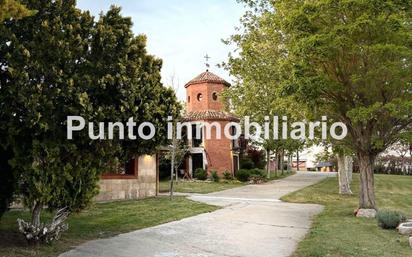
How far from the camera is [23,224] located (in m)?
7.82

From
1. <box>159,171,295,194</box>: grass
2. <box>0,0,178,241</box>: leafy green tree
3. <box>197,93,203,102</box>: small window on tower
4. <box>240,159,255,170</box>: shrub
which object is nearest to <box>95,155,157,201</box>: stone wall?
<box>159,171,295,194</box>: grass

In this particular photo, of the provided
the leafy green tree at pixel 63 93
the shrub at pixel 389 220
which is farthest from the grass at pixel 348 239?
the leafy green tree at pixel 63 93

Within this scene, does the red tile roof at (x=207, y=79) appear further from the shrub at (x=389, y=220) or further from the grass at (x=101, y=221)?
the shrub at (x=389, y=220)

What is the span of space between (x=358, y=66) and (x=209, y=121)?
76.8 ft

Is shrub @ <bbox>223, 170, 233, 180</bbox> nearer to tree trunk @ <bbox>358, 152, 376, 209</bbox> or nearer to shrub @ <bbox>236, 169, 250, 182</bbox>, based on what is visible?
shrub @ <bbox>236, 169, 250, 182</bbox>

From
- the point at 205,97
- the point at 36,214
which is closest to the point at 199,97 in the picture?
the point at 205,97

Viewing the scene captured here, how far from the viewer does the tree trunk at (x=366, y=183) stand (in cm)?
1366

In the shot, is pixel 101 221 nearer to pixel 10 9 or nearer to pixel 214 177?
pixel 10 9

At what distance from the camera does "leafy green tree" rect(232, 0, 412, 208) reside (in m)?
12.1

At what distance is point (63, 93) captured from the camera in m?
7.25

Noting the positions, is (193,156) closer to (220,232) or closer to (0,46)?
(220,232)

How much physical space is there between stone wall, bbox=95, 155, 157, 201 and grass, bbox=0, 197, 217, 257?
2.94ft

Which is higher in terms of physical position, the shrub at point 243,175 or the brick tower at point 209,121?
the brick tower at point 209,121

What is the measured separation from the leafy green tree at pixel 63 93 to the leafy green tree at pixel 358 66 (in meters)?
6.24
